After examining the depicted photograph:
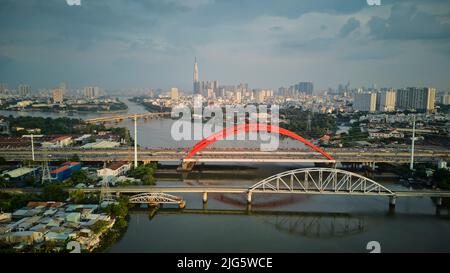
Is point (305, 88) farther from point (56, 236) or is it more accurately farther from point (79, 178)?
point (56, 236)

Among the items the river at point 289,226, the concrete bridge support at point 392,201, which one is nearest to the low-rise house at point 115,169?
the river at point 289,226

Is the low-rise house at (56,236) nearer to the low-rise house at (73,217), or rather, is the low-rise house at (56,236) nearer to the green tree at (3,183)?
the low-rise house at (73,217)

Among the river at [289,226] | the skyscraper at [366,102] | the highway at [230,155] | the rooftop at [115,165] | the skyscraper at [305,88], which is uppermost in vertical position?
the skyscraper at [305,88]

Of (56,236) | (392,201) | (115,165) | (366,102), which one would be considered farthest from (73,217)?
(366,102)

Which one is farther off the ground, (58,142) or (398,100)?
(398,100)

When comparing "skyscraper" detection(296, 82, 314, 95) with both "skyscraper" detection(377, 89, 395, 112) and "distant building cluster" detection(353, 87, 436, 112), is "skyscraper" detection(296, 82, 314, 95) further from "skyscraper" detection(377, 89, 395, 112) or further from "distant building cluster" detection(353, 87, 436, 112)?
"skyscraper" detection(377, 89, 395, 112)

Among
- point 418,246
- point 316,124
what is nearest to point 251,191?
point 418,246

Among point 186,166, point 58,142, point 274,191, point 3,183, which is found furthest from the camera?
point 58,142

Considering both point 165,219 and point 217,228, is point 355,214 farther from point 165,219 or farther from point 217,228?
point 165,219
